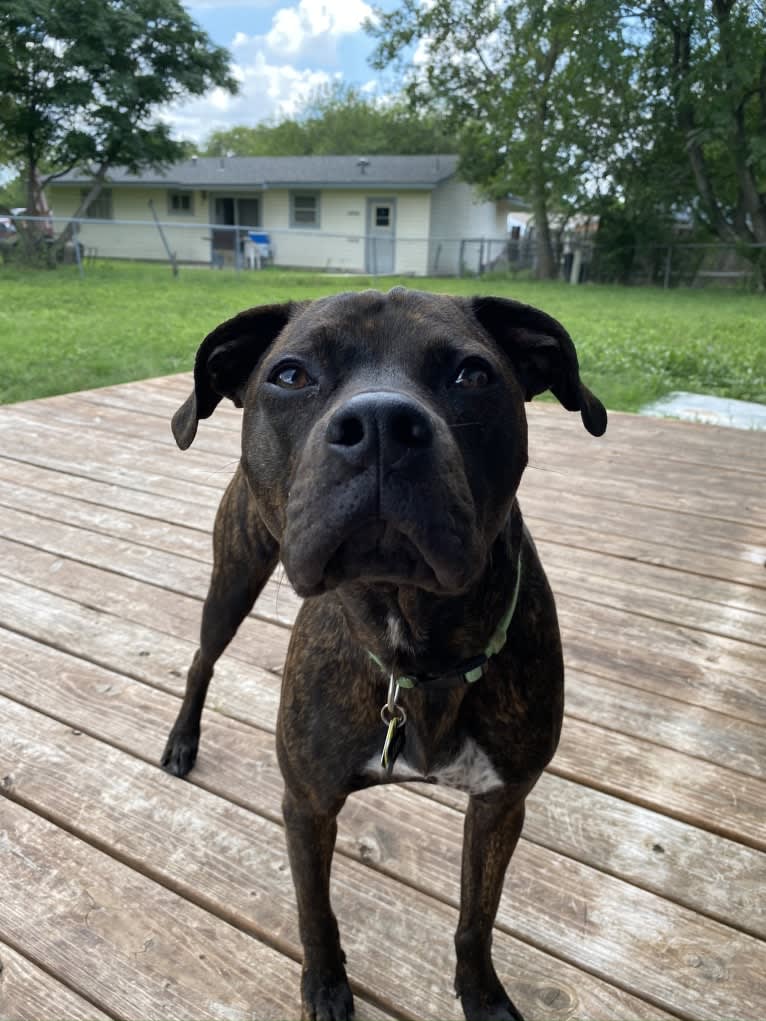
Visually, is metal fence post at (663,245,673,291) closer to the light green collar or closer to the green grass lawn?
the green grass lawn

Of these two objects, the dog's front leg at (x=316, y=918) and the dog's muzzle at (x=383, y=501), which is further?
the dog's front leg at (x=316, y=918)

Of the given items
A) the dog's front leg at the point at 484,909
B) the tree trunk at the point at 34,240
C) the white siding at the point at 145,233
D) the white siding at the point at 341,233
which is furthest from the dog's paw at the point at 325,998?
the white siding at the point at 145,233

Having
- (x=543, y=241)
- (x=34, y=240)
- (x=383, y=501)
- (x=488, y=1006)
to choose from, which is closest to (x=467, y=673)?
(x=383, y=501)

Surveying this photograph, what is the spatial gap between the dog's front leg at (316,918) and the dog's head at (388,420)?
0.56 meters

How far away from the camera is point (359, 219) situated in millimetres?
27750

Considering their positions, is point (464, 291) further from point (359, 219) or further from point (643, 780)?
point (643, 780)

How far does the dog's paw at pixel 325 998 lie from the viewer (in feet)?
5.10

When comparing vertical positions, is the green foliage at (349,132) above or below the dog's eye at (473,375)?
above

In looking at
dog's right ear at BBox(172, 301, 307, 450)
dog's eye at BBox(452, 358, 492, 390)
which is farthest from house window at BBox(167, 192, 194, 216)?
dog's eye at BBox(452, 358, 492, 390)

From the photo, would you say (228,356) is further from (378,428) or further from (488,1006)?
(488,1006)

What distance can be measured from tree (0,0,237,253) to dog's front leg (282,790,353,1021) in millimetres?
19491

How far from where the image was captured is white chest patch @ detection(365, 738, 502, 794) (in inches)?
59.4

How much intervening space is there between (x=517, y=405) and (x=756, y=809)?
4.52 ft

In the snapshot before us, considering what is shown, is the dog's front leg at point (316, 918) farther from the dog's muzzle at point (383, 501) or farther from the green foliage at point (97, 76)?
the green foliage at point (97, 76)
